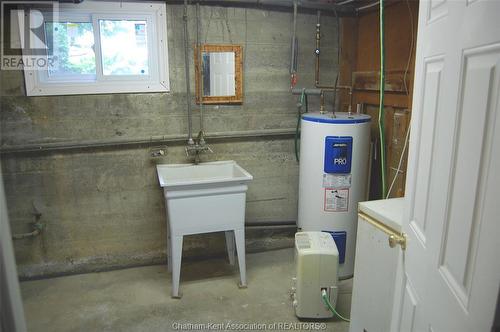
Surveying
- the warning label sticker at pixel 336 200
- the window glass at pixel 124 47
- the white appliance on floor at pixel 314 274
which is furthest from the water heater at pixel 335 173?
the window glass at pixel 124 47

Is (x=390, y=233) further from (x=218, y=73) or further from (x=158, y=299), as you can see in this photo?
(x=218, y=73)

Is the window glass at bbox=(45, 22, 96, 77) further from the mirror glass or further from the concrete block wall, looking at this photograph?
the mirror glass

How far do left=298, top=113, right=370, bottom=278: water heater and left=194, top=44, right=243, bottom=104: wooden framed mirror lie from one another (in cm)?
64

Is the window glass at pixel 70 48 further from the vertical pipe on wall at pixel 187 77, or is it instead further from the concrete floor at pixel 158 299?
the concrete floor at pixel 158 299

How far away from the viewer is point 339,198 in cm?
248

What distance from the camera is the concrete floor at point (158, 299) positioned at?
2160 millimetres

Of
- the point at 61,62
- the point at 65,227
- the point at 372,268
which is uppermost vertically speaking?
the point at 61,62

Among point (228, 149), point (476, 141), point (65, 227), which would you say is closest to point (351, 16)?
point (228, 149)

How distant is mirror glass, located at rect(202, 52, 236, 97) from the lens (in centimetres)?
270

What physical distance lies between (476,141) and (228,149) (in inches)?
90.4

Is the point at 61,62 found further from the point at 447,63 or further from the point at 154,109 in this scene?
the point at 447,63

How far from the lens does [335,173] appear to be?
2441 millimetres

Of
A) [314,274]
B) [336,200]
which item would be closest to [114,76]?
[336,200]

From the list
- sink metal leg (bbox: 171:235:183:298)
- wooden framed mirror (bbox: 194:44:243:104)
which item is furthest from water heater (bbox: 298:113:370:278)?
sink metal leg (bbox: 171:235:183:298)
